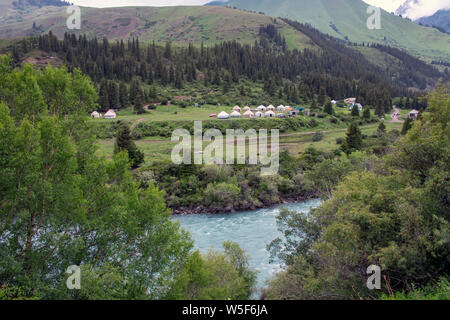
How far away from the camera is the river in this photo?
27.7 meters

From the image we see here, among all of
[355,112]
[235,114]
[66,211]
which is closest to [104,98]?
[235,114]

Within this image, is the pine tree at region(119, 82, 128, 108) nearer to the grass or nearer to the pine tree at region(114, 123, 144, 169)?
the grass

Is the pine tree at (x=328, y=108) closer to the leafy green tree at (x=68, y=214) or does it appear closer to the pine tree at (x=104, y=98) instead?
the pine tree at (x=104, y=98)

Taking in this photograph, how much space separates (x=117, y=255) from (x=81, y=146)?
209 inches

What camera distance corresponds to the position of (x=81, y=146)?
47.9ft

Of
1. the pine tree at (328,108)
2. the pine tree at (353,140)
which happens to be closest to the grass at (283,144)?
the pine tree at (353,140)

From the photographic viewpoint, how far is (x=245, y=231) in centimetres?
3547

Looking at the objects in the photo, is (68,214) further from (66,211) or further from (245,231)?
(245,231)

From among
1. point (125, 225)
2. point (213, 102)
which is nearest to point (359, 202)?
point (125, 225)

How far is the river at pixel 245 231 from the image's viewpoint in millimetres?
27734

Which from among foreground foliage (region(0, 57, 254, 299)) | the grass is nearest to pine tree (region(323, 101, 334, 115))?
the grass

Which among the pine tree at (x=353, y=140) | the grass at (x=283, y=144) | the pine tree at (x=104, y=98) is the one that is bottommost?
the grass at (x=283, y=144)

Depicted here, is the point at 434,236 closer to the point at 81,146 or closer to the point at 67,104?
the point at 81,146

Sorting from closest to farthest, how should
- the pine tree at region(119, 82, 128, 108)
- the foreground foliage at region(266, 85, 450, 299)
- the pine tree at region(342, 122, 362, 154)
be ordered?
the foreground foliage at region(266, 85, 450, 299) → the pine tree at region(342, 122, 362, 154) → the pine tree at region(119, 82, 128, 108)
